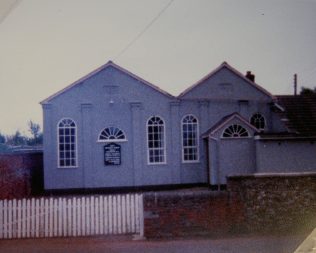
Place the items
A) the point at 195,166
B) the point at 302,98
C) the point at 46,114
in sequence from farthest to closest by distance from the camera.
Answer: the point at 302,98 → the point at 195,166 → the point at 46,114

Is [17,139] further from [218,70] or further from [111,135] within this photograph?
[218,70]

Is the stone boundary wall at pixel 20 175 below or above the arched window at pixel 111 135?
below

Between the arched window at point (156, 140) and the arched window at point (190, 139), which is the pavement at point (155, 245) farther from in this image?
the arched window at point (190, 139)

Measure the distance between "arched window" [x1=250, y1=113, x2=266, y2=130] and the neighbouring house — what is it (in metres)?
1.39

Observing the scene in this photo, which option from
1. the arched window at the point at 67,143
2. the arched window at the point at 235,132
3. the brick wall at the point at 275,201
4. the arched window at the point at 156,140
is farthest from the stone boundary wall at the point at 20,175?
the arched window at the point at 235,132

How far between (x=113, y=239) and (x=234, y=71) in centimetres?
1558

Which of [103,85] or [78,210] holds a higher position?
[103,85]

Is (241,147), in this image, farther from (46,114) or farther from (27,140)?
(27,140)

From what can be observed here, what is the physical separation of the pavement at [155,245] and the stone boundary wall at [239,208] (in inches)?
19.6

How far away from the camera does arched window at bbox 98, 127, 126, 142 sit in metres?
22.4

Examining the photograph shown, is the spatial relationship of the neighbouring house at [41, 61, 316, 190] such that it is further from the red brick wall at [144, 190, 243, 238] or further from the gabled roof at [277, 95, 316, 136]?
the red brick wall at [144, 190, 243, 238]

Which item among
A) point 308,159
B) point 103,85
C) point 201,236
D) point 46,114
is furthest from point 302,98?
point 201,236

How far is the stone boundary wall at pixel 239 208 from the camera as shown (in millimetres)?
10766

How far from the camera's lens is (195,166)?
23562 mm
